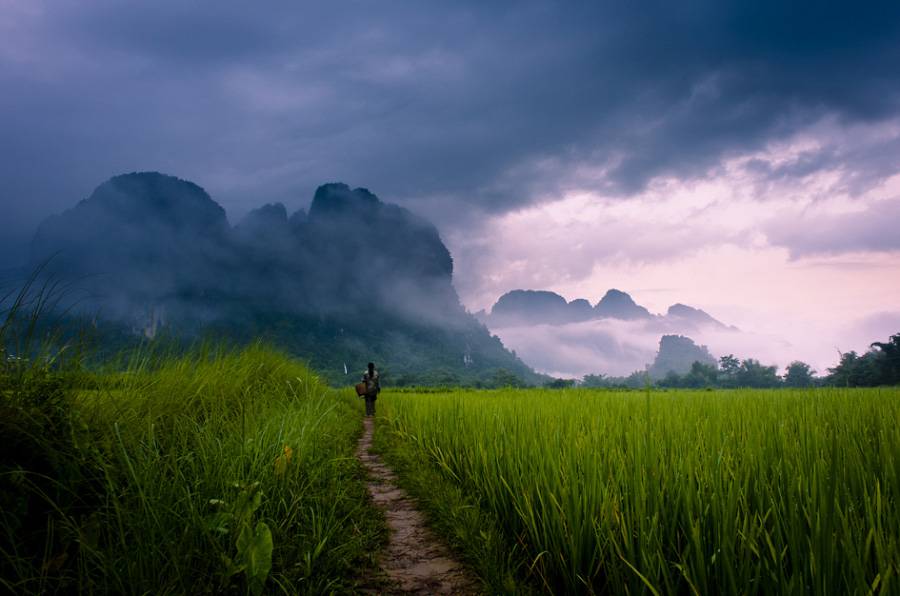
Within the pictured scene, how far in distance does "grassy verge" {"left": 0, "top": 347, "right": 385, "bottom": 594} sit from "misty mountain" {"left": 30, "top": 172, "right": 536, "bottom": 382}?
87931 millimetres

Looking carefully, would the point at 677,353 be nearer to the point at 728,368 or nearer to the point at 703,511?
the point at 728,368

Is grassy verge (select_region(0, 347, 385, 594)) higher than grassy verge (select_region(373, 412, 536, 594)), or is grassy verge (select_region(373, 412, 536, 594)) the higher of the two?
grassy verge (select_region(0, 347, 385, 594))

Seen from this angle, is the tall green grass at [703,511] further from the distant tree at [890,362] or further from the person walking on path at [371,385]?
the distant tree at [890,362]

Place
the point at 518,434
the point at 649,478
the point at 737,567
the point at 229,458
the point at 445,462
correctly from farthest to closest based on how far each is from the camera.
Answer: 1. the point at 445,462
2. the point at 518,434
3. the point at 229,458
4. the point at 649,478
5. the point at 737,567

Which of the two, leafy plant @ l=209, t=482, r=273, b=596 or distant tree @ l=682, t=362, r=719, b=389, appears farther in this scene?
distant tree @ l=682, t=362, r=719, b=389

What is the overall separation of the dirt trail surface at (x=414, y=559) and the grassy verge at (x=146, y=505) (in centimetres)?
17

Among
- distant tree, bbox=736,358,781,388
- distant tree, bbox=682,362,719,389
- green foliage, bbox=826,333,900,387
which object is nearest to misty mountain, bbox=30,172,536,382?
distant tree, bbox=682,362,719,389

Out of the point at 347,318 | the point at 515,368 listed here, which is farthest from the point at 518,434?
the point at 515,368

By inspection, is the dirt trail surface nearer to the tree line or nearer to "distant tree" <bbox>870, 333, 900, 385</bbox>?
the tree line

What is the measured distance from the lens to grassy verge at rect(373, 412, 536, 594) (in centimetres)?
244

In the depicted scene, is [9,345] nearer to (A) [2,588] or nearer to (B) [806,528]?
(A) [2,588]

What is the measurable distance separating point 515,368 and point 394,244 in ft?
196

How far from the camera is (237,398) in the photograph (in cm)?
535

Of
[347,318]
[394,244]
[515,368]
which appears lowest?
[515,368]
